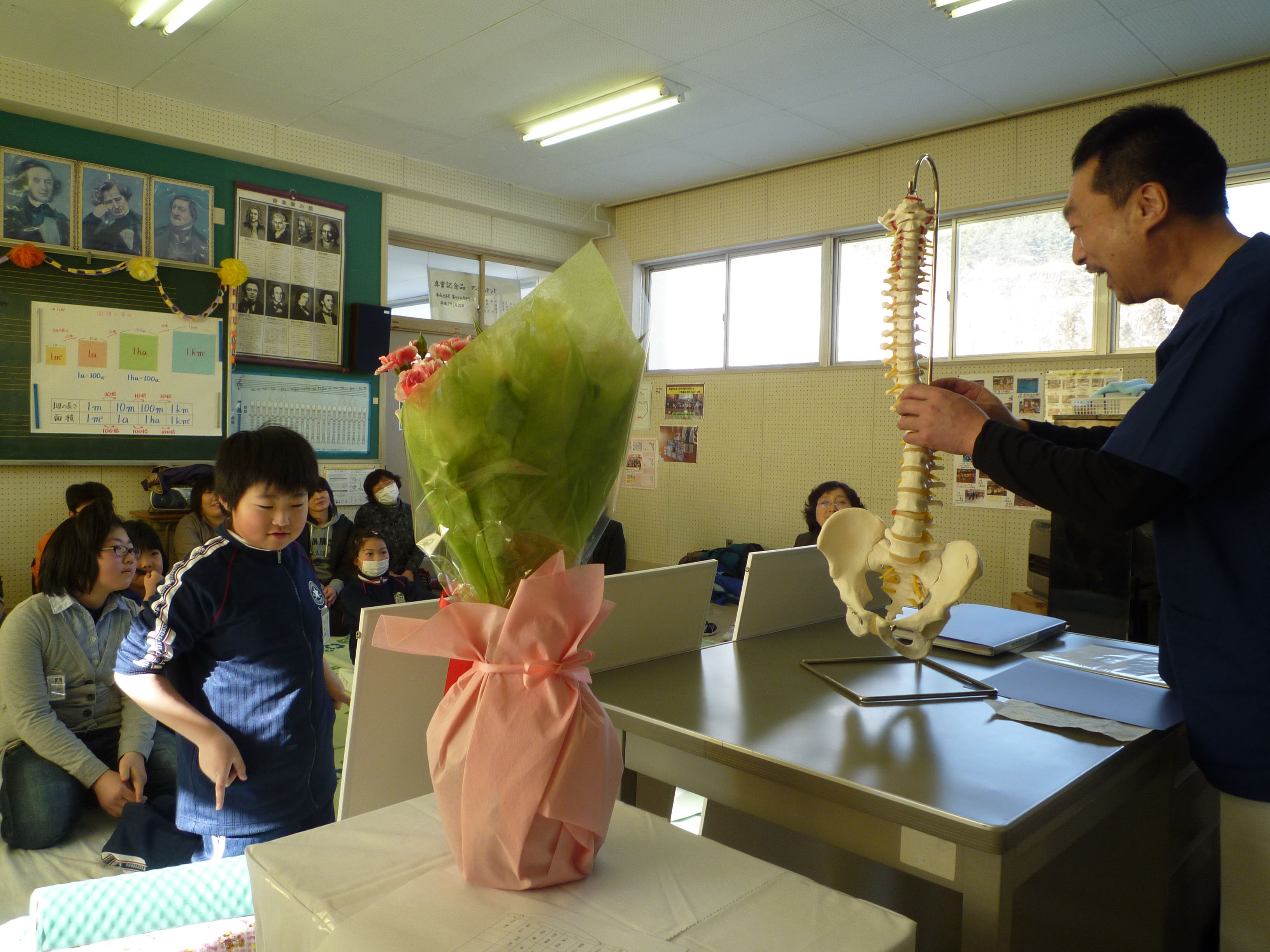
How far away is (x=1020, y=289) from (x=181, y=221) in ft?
15.1

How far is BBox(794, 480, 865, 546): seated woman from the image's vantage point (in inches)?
161

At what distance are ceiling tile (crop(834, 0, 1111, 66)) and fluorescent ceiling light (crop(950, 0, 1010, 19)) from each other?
7 cm

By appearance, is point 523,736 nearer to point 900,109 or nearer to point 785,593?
point 785,593

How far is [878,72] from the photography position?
4098 mm

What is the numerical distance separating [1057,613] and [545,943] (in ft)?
11.4

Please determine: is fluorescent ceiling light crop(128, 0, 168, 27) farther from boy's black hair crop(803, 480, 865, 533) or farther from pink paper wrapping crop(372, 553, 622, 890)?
pink paper wrapping crop(372, 553, 622, 890)

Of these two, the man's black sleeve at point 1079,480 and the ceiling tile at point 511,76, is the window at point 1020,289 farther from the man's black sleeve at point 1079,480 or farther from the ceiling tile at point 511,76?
the man's black sleeve at point 1079,480

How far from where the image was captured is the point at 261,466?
1603 mm

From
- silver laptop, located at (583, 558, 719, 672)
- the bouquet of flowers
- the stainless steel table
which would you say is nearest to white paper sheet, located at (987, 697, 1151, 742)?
the stainless steel table

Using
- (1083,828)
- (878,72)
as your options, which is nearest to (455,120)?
(878,72)

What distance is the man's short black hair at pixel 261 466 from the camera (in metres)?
1.60

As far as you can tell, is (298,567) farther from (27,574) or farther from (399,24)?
(27,574)

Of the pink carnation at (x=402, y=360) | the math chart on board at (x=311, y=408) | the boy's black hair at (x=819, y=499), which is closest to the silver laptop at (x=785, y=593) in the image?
the pink carnation at (x=402, y=360)

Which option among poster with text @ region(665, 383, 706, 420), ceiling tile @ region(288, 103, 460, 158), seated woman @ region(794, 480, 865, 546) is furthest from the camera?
poster with text @ region(665, 383, 706, 420)
